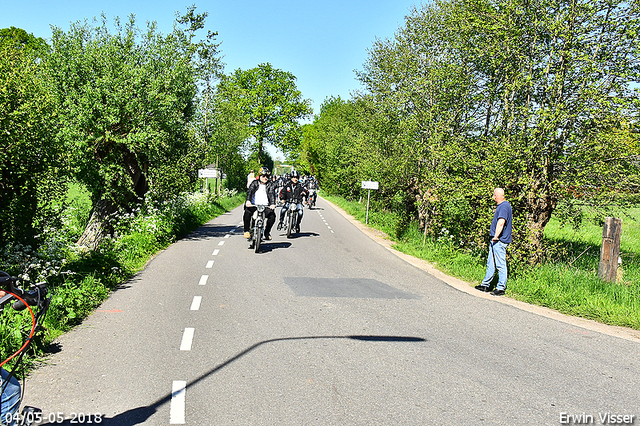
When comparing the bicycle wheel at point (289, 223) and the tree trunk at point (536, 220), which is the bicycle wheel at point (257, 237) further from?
the tree trunk at point (536, 220)

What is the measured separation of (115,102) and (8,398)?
36.8ft

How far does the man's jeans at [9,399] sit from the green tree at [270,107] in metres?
55.2

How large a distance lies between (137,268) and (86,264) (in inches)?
61.8

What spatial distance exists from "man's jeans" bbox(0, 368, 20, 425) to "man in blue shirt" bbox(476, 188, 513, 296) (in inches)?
317

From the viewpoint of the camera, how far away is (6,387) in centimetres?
303

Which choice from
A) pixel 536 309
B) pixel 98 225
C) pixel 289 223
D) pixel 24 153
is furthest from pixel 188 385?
pixel 289 223

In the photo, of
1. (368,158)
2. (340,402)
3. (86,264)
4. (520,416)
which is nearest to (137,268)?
(86,264)

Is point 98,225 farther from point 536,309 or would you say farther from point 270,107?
point 270,107

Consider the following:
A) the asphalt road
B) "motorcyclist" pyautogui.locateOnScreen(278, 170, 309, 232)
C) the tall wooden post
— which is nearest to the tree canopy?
the tall wooden post

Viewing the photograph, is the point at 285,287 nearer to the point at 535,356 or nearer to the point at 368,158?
the point at 535,356

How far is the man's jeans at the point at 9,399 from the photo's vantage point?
2.99 metres

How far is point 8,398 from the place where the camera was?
3.02 meters

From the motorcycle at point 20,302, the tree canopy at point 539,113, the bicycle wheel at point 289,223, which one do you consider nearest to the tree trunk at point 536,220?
the tree canopy at point 539,113

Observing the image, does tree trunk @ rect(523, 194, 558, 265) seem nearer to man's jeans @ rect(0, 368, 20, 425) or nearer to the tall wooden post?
the tall wooden post
